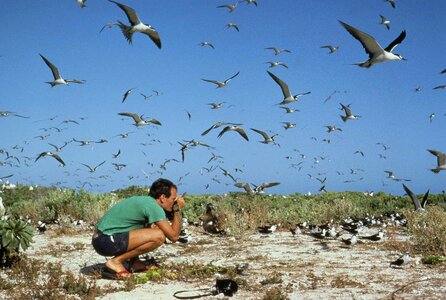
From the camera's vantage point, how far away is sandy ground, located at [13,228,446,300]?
22.9 ft

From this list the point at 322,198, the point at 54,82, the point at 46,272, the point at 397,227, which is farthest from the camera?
the point at 322,198

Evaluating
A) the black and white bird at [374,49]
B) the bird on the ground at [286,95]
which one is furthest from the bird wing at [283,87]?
the black and white bird at [374,49]

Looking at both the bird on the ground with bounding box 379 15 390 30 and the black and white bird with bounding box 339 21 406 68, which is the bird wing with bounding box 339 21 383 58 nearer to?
the black and white bird with bounding box 339 21 406 68

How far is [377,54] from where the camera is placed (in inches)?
431

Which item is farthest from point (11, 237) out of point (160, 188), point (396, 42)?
point (396, 42)

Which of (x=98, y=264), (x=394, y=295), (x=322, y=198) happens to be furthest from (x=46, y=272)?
(x=322, y=198)

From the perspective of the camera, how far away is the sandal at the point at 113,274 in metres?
7.83

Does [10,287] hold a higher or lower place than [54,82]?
lower

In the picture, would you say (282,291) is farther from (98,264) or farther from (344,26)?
(344,26)

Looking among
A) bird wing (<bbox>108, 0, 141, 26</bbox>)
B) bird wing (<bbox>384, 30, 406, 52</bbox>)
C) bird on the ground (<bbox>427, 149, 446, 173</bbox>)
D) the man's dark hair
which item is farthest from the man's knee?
bird on the ground (<bbox>427, 149, 446, 173</bbox>)

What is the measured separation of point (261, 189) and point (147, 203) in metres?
7.74

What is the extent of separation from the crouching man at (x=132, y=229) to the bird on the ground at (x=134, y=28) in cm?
484

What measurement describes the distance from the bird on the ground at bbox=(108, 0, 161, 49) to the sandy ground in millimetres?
4903

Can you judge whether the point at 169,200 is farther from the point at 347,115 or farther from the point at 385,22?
the point at 385,22
